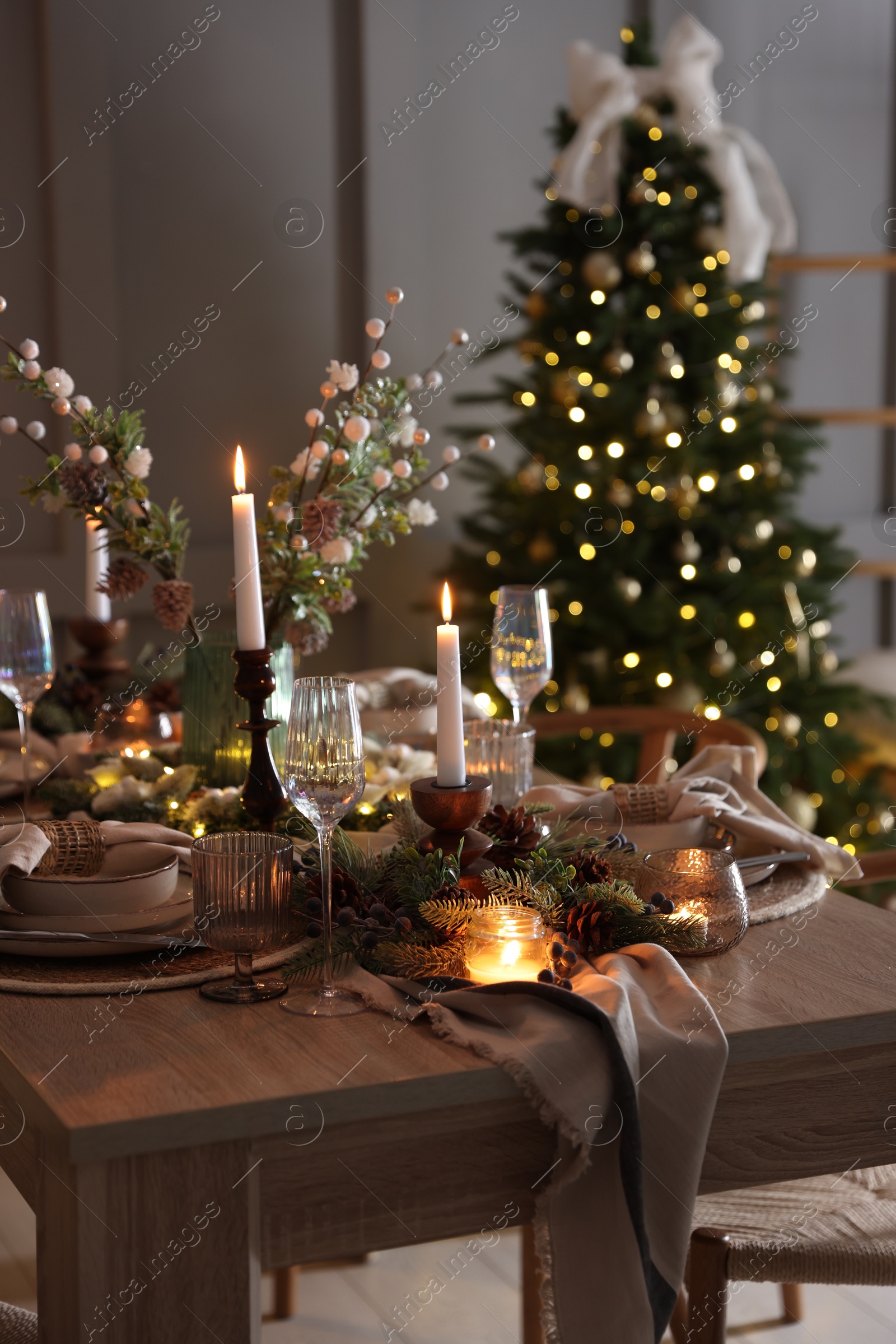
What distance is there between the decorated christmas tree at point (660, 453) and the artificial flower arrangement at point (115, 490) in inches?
74.8

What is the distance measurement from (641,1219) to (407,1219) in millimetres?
158

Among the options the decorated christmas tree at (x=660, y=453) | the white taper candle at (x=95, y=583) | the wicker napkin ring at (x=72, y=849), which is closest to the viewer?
the wicker napkin ring at (x=72, y=849)

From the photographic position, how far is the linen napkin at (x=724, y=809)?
1322 mm

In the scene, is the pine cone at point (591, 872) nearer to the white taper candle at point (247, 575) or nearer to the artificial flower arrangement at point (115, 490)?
the white taper candle at point (247, 575)

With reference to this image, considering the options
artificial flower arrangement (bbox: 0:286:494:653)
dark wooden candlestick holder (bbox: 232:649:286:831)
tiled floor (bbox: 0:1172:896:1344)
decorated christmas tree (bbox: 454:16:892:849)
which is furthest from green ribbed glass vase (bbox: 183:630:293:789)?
decorated christmas tree (bbox: 454:16:892:849)

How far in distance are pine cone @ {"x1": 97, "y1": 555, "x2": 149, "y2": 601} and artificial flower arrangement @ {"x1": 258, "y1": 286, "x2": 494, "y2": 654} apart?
141 millimetres

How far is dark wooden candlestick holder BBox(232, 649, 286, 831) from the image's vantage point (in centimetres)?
131

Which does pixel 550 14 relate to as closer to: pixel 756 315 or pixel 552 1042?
pixel 756 315

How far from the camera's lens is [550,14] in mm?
3938

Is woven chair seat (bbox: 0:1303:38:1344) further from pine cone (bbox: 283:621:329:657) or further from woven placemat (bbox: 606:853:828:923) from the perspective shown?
pine cone (bbox: 283:621:329:657)

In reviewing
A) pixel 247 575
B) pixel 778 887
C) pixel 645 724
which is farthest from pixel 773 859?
pixel 645 724

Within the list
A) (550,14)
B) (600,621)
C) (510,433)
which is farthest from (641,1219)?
(550,14)

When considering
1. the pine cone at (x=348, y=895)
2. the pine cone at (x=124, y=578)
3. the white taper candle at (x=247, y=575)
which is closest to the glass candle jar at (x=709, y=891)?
the pine cone at (x=348, y=895)

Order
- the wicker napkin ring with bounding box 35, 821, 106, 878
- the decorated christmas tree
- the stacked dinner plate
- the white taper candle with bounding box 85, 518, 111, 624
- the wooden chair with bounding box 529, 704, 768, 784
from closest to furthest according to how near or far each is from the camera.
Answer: the stacked dinner plate
the wicker napkin ring with bounding box 35, 821, 106, 878
the white taper candle with bounding box 85, 518, 111, 624
the wooden chair with bounding box 529, 704, 768, 784
the decorated christmas tree
